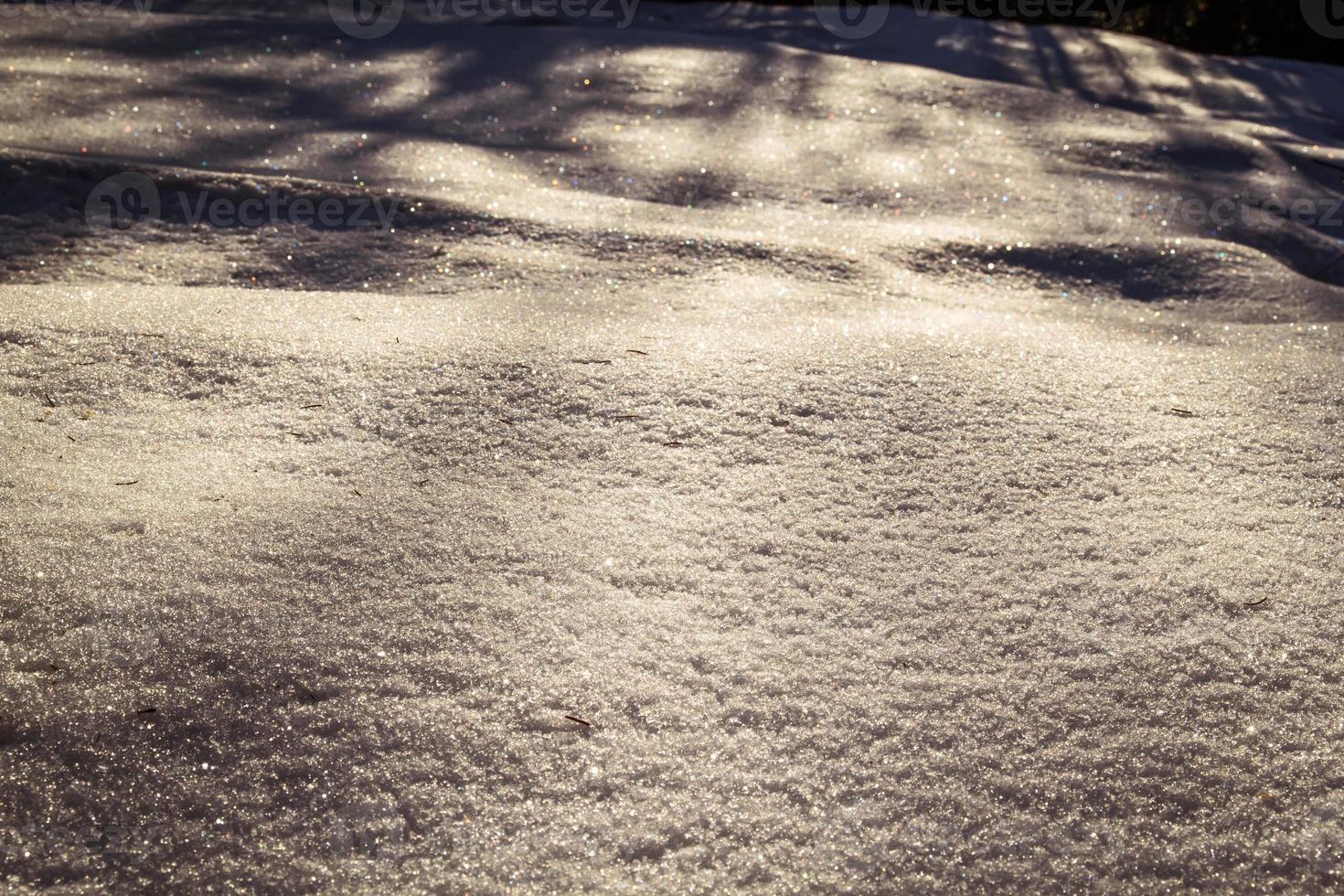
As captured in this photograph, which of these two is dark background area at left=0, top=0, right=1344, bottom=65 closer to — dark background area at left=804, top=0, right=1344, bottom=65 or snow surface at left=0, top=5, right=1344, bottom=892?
dark background area at left=804, top=0, right=1344, bottom=65

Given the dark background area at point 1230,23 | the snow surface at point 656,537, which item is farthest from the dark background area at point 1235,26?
the snow surface at point 656,537

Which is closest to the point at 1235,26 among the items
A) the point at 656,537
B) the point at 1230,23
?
the point at 1230,23

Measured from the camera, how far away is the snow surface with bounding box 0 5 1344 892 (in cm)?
94

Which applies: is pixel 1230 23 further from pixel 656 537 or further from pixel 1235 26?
pixel 656 537

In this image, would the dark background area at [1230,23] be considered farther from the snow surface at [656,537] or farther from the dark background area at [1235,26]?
the snow surface at [656,537]

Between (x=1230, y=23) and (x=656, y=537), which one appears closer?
(x=656, y=537)

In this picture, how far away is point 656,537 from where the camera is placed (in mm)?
1264

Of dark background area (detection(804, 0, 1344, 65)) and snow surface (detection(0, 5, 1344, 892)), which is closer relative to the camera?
snow surface (detection(0, 5, 1344, 892))

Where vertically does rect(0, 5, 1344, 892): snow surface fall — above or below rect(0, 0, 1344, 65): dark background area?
below

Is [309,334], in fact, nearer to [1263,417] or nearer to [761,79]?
[1263,417]

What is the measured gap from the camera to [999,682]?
1088mm

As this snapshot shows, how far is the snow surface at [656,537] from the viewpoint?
0.94m

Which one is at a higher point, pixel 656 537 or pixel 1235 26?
pixel 1235 26

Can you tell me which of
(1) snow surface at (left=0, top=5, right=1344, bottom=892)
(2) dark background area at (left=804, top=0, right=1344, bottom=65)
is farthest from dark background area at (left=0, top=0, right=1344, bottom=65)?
(1) snow surface at (left=0, top=5, right=1344, bottom=892)
